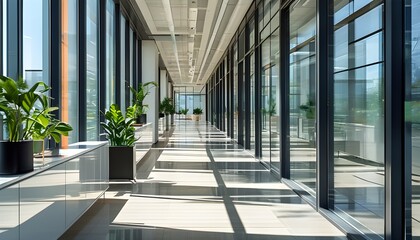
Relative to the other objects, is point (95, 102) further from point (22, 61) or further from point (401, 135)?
point (401, 135)

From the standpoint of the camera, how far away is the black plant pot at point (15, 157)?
3111 millimetres

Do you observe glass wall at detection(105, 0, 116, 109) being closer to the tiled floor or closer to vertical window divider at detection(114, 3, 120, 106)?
vertical window divider at detection(114, 3, 120, 106)

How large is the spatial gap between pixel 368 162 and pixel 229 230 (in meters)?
1.51

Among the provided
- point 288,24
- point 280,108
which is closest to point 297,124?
point 280,108

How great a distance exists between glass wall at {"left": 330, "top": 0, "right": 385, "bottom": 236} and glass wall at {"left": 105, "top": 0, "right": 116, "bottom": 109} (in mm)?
5488

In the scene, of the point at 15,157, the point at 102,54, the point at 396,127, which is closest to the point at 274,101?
the point at 102,54

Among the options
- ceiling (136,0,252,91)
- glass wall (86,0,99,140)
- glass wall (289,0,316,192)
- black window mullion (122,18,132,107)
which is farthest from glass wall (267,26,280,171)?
black window mullion (122,18,132,107)

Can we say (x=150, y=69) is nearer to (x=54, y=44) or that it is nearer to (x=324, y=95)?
(x=54, y=44)

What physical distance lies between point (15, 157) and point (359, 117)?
118 inches

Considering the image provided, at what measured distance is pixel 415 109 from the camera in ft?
10.3

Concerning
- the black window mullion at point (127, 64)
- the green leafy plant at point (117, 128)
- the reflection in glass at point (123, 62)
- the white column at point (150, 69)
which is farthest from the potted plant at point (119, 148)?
the white column at point (150, 69)

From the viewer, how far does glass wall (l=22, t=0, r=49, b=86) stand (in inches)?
180

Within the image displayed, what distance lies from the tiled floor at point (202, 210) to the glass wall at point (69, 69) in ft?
3.94

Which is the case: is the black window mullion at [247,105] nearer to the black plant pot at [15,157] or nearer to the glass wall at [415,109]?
the glass wall at [415,109]
